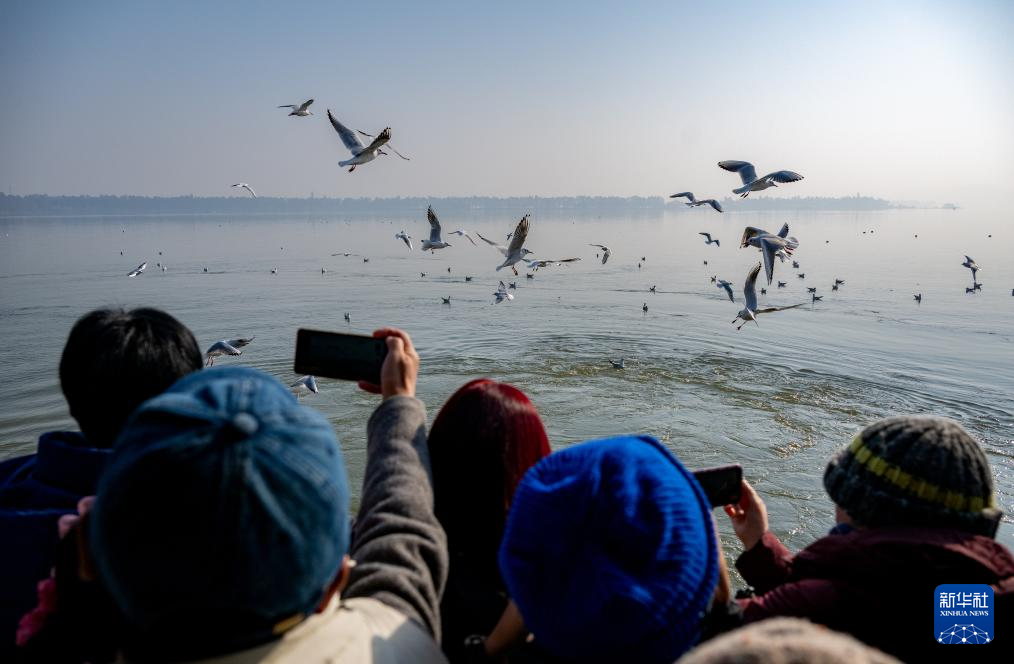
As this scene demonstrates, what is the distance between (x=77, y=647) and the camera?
1.47m

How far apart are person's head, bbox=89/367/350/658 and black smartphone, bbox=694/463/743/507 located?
4.83 feet

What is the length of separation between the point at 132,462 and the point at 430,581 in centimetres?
89

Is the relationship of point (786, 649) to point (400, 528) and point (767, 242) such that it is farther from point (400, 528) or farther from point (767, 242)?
point (767, 242)

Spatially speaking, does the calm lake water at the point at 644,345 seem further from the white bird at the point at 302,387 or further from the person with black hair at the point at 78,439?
the person with black hair at the point at 78,439

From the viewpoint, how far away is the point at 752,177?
31.9 ft

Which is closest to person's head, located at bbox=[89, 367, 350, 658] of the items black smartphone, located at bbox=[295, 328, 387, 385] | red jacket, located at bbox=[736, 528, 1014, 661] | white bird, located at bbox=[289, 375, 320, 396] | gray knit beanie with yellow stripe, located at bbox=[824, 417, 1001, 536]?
black smartphone, located at bbox=[295, 328, 387, 385]

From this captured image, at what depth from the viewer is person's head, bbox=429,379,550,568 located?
2012 mm

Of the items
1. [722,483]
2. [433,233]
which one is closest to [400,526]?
[722,483]

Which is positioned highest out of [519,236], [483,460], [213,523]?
[519,236]

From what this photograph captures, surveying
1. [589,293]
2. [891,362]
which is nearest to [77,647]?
[891,362]

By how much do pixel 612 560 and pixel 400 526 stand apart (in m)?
0.63

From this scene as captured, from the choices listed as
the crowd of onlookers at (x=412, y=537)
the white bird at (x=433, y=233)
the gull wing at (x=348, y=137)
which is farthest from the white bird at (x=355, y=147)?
Answer: the crowd of onlookers at (x=412, y=537)

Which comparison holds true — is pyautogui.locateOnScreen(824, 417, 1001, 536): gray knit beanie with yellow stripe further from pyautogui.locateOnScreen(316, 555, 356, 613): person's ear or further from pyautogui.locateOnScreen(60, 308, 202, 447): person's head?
pyautogui.locateOnScreen(60, 308, 202, 447): person's head

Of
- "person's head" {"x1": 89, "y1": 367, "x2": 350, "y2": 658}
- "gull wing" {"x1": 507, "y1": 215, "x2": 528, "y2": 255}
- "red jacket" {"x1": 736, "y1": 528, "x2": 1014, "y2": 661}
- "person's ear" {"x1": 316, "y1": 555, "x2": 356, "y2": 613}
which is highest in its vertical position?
"gull wing" {"x1": 507, "y1": 215, "x2": 528, "y2": 255}
